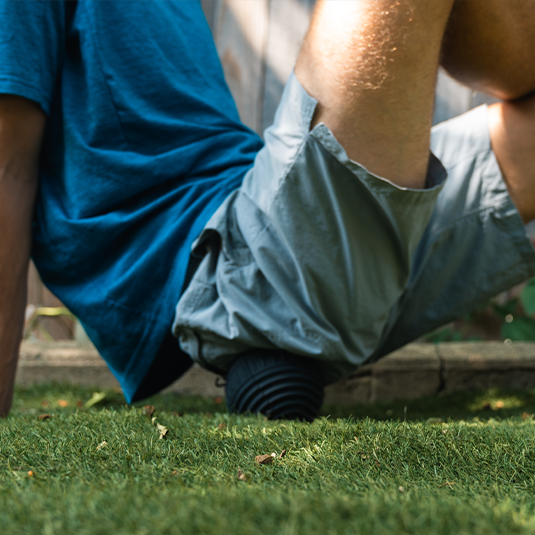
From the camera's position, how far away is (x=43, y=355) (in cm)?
186

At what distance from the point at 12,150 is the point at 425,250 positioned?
95 cm

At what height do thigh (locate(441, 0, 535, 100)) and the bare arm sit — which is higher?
thigh (locate(441, 0, 535, 100))

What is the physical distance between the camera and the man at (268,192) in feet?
3.04

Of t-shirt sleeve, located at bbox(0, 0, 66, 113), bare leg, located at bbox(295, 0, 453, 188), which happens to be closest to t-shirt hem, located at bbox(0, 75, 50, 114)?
t-shirt sleeve, located at bbox(0, 0, 66, 113)

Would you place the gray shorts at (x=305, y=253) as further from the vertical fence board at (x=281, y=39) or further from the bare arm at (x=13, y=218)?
the vertical fence board at (x=281, y=39)

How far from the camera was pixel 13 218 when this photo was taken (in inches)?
43.2

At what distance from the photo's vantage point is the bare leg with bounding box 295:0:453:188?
863 millimetres

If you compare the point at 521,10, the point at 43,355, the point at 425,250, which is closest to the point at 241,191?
the point at 425,250

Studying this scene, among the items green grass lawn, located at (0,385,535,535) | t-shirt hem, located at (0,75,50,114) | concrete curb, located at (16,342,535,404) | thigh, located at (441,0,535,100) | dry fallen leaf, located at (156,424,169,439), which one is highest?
thigh, located at (441,0,535,100)

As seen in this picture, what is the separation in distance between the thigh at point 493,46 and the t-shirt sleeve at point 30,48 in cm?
87

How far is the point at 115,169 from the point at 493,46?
0.88 meters

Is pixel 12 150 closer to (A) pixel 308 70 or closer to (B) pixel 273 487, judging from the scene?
(A) pixel 308 70

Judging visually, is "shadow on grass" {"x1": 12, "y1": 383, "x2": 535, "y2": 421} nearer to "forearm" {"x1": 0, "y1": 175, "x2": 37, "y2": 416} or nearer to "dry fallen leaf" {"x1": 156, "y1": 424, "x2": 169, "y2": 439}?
"forearm" {"x1": 0, "y1": 175, "x2": 37, "y2": 416}

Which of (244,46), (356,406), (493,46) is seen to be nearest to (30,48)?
(493,46)
